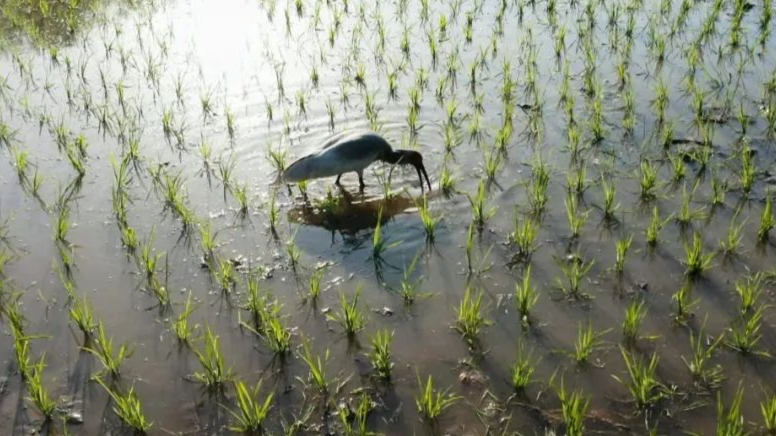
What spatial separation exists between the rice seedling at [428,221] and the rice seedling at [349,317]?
739 millimetres

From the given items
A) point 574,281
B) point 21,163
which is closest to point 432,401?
point 574,281

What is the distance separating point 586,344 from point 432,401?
0.76m

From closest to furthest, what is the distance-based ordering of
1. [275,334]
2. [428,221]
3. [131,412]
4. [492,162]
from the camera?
[131,412] < [275,334] < [428,221] < [492,162]

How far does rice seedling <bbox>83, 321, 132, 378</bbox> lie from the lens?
3178 millimetres

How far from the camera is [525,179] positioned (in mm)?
4770

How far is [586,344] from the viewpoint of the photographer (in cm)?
316

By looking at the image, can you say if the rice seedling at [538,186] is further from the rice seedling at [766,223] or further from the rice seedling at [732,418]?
the rice seedling at [732,418]

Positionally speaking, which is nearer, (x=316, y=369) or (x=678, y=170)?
(x=316, y=369)

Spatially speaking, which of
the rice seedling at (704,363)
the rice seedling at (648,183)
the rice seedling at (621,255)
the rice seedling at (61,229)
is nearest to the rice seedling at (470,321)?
the rice seedling at (621,255)

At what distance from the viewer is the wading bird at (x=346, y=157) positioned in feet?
14.5

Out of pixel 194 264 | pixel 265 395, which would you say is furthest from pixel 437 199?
pixel 265 395

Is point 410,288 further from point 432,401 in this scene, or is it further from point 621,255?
point 621,255

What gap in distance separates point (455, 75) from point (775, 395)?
4243 mm

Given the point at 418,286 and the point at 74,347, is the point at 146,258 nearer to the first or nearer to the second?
the point at 74,347
